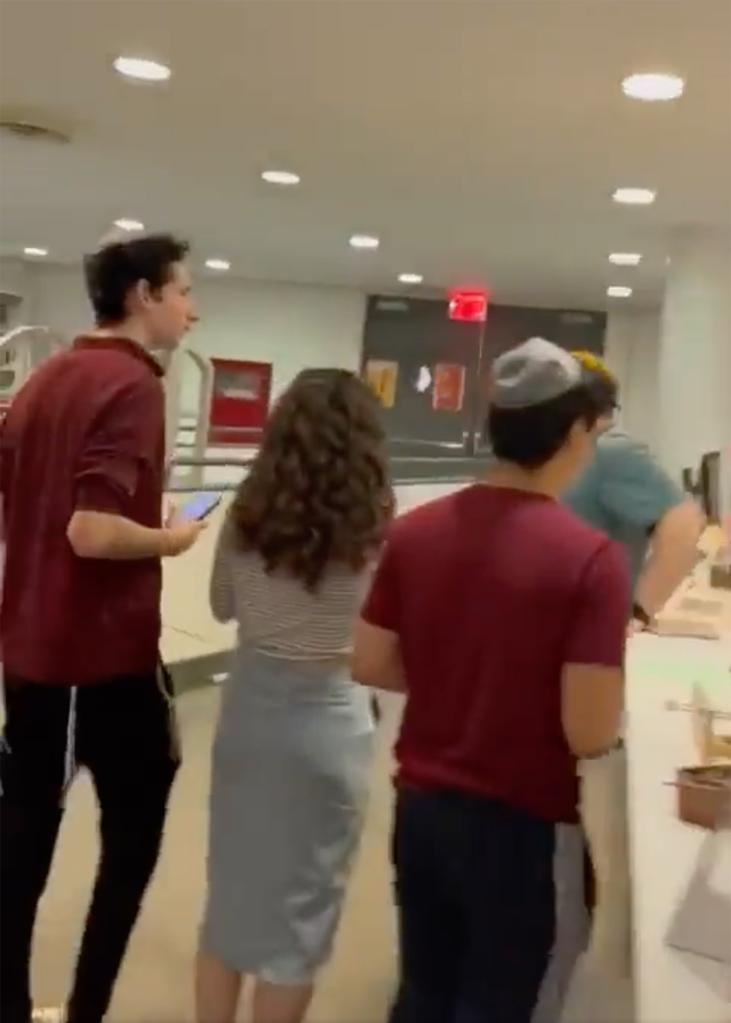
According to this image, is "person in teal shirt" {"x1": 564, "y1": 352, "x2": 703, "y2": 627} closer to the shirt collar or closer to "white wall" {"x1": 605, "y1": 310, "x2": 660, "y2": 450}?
the shirt collar

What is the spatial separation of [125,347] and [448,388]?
429 inches

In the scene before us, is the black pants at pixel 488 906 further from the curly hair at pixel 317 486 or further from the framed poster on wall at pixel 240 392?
the framed poster on wall at pixel 240 392

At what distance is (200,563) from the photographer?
568cm

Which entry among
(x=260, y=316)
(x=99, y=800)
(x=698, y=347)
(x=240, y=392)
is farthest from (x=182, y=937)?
(x=260, y=316)

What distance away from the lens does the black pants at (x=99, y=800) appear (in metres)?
2.26

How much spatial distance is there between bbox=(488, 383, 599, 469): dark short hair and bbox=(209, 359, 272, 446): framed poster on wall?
9164mm

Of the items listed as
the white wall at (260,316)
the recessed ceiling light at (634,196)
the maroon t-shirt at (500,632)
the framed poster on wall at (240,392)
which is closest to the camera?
the maroon t-shirt at (500,632)

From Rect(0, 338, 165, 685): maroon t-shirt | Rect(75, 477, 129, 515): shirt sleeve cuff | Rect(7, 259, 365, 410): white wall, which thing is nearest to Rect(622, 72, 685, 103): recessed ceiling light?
Rect(0, 338, 165, 685): maroon t-shirt

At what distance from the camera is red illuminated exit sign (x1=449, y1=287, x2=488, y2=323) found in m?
11.1

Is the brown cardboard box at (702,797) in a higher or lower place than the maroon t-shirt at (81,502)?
lower

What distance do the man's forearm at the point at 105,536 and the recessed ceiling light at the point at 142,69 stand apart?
2.74 meters

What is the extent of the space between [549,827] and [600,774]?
115 inches

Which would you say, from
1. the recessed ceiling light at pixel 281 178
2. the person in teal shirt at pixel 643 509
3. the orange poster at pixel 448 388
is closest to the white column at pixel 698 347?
the recessed ceiling light at pixel 281 178

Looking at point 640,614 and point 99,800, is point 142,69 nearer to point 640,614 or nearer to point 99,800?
point 640,614
